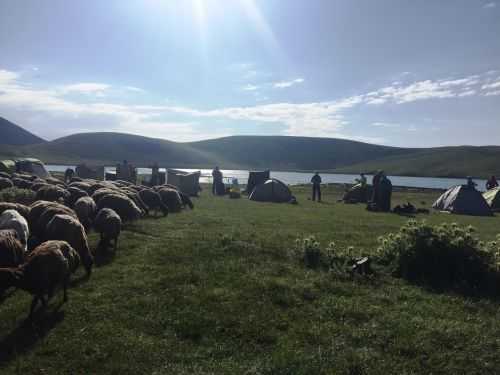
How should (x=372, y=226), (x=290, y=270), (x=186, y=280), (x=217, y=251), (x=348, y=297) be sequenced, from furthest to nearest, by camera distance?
(x=372, y=226)
(x=217, y=251)
(x=290, y=270)
(x=186, y=280)
(x=348, y=297)

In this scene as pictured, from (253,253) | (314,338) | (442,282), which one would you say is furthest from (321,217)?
(314,338)

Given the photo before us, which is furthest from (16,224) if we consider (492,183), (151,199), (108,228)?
(492,183)

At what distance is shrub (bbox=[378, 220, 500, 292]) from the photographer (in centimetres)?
1014

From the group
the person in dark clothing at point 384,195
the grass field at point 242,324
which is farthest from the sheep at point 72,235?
the person in dark clothing at point 384,195

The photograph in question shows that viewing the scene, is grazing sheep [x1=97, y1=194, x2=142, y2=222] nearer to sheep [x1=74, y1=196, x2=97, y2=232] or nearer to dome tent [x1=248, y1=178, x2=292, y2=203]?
sheep [x1=74, y1=196, x2=97, y2=232]

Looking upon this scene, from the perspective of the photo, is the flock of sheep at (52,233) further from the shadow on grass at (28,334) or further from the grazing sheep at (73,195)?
the shadow on grass at (28,334)

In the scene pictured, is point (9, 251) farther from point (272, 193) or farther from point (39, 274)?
point (272, 193)

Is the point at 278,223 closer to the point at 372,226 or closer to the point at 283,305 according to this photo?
the point at 372,226

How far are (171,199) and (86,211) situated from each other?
9.50 m

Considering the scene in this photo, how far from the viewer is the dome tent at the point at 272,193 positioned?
119 feet

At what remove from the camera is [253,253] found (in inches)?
498

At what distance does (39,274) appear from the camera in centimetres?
753

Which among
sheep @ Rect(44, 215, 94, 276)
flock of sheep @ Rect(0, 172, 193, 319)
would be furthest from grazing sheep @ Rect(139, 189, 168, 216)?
sheep @ Rect(44, 215, 94, 276)

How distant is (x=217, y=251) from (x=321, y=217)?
13.0 meters
